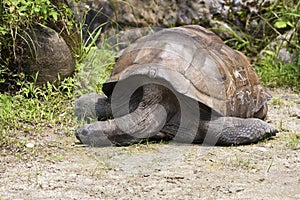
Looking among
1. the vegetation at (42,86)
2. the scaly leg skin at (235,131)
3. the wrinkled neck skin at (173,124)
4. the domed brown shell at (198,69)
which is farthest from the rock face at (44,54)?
the scaly leg skin at (235,131)

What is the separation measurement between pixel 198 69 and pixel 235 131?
56cm

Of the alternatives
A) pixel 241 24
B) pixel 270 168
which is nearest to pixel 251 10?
pixel 241 24

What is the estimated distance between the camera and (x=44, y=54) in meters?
5.69

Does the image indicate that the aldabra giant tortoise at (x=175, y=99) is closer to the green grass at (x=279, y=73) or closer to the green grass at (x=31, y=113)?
the green grass at (x=31, y=113)

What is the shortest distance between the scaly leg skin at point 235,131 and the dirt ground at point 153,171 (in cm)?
7

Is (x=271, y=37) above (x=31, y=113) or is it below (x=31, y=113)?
above

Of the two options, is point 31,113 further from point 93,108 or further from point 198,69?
point 198,69

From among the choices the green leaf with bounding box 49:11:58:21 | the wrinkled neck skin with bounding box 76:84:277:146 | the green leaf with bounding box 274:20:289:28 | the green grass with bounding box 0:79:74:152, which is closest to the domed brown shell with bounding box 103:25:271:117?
the wrinkled neck skin with bounding box 76:84:277:146

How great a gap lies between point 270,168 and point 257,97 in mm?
1242

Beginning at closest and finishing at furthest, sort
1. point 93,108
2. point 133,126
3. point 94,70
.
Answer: point 133,126, point 93,108, point 94,70

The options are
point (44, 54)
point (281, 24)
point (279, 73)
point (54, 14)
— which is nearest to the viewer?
point (54, 14)

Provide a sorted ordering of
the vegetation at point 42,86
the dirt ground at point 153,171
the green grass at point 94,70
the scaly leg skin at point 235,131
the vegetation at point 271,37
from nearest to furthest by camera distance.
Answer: the dirt ground at point 153,171, the scaly leg skin at point 235,131, the vegetation at point 42,86, the green grass at point 94,70, the vegetation at point 271,37

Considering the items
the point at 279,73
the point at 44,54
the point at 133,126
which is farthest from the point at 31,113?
the point at 279,73

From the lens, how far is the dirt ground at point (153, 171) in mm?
3789
